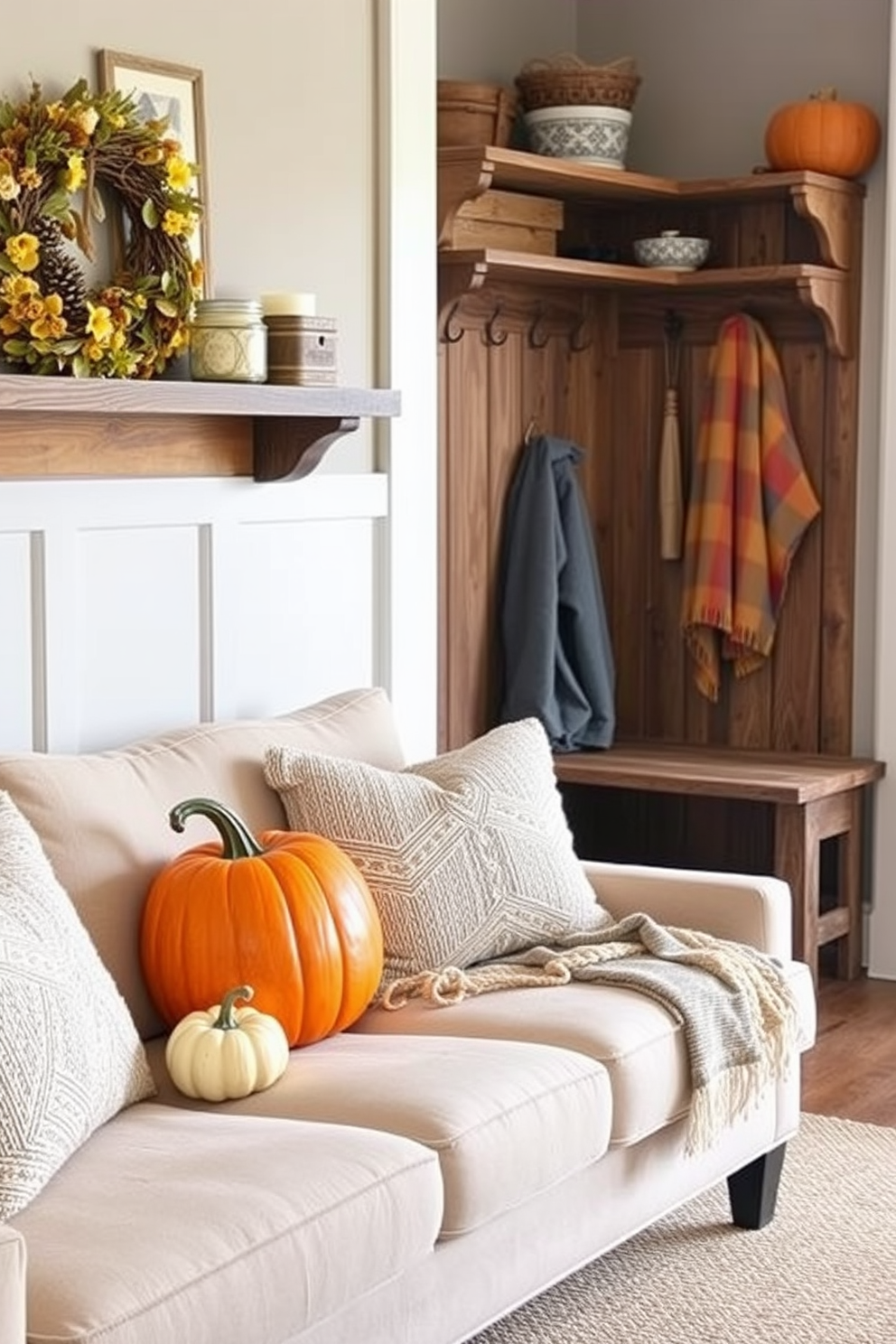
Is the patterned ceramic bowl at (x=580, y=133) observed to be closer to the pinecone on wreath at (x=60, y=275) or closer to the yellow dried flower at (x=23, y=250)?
the pinecone on wreath at (x=60, y=275)

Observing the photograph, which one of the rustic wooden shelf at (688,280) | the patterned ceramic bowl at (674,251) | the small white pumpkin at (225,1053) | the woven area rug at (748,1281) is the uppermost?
the patterned ceramic bowl at (674,251)

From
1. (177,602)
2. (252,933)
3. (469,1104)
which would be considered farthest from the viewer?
(177,602)

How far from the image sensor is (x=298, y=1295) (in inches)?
95.0

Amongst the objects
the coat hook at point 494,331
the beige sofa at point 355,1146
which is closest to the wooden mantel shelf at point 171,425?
the beige sofa at point 355,1146

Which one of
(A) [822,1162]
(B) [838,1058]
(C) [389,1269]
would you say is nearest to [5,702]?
(C) [389,1269]

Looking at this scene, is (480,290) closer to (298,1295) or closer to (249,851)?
(249,851)

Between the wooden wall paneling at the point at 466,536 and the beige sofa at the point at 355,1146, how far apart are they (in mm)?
1422

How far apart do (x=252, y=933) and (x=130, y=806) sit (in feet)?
0.90

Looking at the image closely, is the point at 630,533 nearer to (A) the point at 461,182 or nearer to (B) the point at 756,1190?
(A) the point at 461,182

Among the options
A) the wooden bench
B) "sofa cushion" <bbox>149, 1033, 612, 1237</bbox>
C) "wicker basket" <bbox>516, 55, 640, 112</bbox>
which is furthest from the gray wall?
"sofa cushion" <bbox>149, 1033, 612, 1237</bbox>

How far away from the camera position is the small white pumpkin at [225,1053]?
2.88 m

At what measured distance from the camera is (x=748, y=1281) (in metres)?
3.47

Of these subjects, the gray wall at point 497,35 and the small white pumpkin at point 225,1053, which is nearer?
the small white pumpkin at point 225,1053

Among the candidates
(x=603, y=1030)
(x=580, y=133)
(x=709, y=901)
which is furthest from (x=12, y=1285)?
(x=580, y=133)
